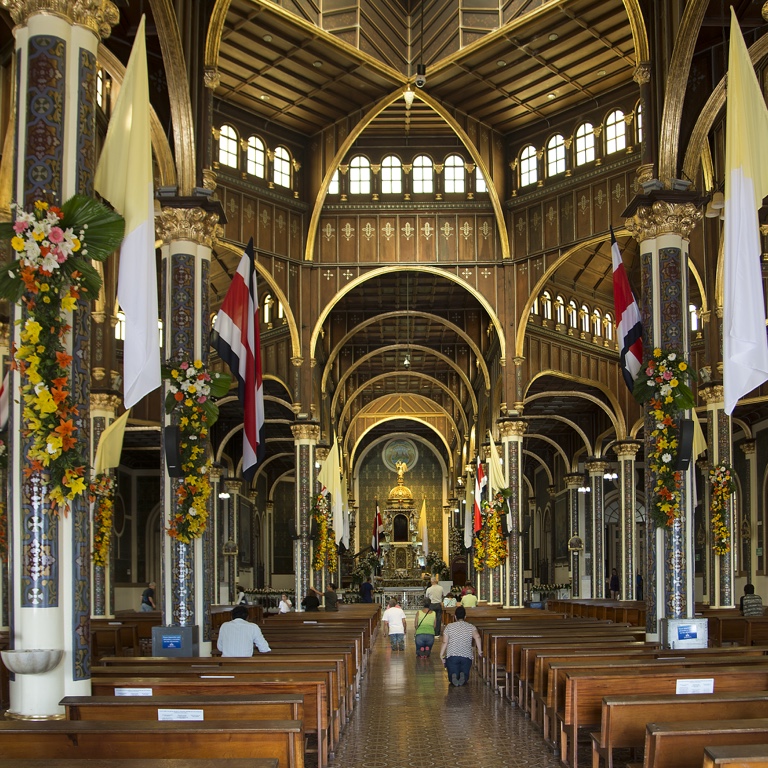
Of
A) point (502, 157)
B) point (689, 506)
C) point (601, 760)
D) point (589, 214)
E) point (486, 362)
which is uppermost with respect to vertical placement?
point (502, 157)

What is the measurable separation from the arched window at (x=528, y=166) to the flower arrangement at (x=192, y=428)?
21.1 meters

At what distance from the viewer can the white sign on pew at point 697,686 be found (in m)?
11.0

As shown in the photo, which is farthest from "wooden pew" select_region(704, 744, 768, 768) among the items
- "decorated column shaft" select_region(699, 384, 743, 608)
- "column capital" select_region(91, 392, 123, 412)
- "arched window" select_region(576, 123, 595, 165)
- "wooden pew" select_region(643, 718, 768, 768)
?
"arched window" select_region(576, 123, 595, 165)

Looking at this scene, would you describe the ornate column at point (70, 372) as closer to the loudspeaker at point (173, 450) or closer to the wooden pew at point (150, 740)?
the wooden pew at point (150, 740)

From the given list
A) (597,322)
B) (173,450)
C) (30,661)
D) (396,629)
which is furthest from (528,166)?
(30,661)

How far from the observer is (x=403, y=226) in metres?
36.3

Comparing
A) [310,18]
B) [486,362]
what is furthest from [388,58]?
[486,362]

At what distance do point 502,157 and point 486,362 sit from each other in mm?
9199

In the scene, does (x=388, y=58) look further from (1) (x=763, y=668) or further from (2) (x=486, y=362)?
(1) (x=763, y=668)

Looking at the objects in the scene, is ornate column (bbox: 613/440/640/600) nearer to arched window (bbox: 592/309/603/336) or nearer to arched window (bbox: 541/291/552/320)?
arched window (bbox: 592/309/603/336)

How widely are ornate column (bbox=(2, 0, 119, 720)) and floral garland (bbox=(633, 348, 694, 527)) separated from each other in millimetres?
9888

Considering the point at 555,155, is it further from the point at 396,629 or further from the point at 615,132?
the point at 396,629

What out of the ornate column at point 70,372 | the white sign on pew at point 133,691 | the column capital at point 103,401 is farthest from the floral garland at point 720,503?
the ornate column at point 70,372

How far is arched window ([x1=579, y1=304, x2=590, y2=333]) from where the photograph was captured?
40.9m
